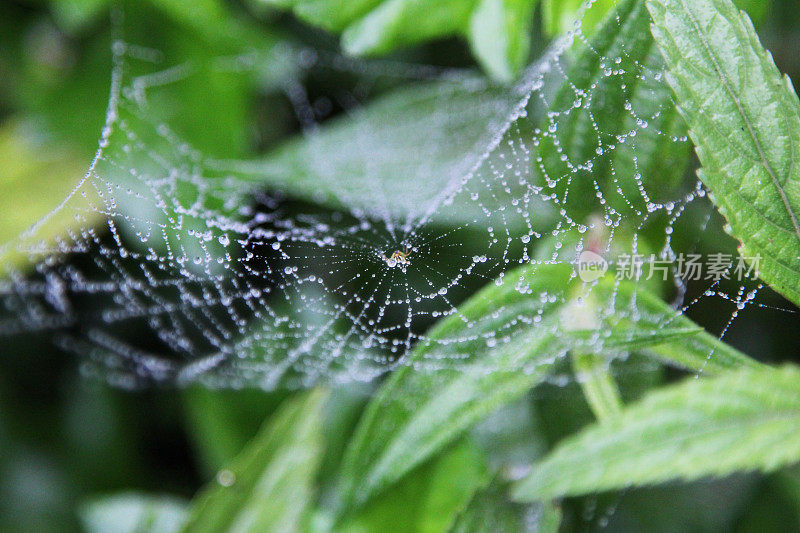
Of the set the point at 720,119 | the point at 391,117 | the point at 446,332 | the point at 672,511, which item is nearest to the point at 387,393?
the point at 446,332

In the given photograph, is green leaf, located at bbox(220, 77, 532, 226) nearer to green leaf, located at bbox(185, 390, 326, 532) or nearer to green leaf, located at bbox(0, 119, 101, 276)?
green leaf, located at bbox(185, 390, 326, 532)

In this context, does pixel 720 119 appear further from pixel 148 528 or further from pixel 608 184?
pixel 148 528

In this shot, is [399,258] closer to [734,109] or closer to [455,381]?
[455,381]

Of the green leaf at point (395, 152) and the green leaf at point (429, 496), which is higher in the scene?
the green leaf at point (395, 152)

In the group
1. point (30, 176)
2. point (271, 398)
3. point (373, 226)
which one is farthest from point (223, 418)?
point (30, 176)

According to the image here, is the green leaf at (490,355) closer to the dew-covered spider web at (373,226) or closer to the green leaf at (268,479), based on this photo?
the dew-covered spider web at (373,226)

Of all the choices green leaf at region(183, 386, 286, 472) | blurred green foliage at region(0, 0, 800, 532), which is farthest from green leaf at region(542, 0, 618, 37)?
green leaf at region(183, 386, 286, 472)

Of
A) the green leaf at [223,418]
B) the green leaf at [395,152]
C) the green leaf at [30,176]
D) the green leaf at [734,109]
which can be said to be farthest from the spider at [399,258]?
the green leaf at [30,176]
